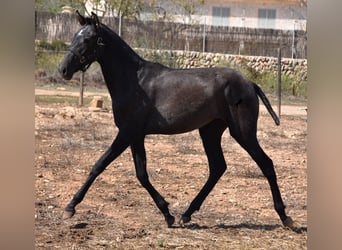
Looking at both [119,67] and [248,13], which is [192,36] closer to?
[248,13]

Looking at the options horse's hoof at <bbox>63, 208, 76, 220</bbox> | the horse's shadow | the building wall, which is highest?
the building wall

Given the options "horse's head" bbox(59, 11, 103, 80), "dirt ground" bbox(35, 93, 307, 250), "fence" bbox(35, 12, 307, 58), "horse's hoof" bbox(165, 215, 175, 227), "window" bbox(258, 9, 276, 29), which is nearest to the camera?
"horse's head" bbox(59, 11, 103, 80)

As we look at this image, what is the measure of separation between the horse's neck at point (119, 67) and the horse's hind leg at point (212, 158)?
0.70 meters

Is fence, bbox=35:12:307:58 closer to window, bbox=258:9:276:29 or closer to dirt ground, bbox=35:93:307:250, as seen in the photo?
window, bbox=258:9:276:29

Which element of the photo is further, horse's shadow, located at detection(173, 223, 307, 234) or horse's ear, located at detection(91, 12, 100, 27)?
horse's shadow, located at detection(173, 223, 307, 234)

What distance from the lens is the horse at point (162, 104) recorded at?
514 centimetres

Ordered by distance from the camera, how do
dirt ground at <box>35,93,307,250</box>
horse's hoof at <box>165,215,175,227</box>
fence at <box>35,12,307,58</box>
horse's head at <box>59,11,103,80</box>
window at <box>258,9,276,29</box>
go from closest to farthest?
horse's head at <box>59,11,103,80</box>
dirt ground at <box>35,93,307,250</box>
horse's hoof at <box>165,215,175,227</box>
fence at <box>35,12,307,58</box>
window at <box>258,9,276,29</box>

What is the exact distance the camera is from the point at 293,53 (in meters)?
5.54

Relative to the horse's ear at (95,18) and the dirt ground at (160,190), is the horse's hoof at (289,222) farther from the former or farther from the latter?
the horse's ear at (95,18)

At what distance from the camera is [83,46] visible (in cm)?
504

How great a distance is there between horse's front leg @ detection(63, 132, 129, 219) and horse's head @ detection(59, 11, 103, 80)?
61 centimetres

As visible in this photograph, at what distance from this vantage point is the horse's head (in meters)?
5.02

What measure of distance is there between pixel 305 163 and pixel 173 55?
1.41 meters

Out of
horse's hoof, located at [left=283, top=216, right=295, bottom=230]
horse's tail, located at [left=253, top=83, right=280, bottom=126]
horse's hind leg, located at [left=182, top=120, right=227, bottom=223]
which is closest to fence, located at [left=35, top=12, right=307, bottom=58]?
horse's tail, located at [left=253, top=83, right=280, bottom=126]
